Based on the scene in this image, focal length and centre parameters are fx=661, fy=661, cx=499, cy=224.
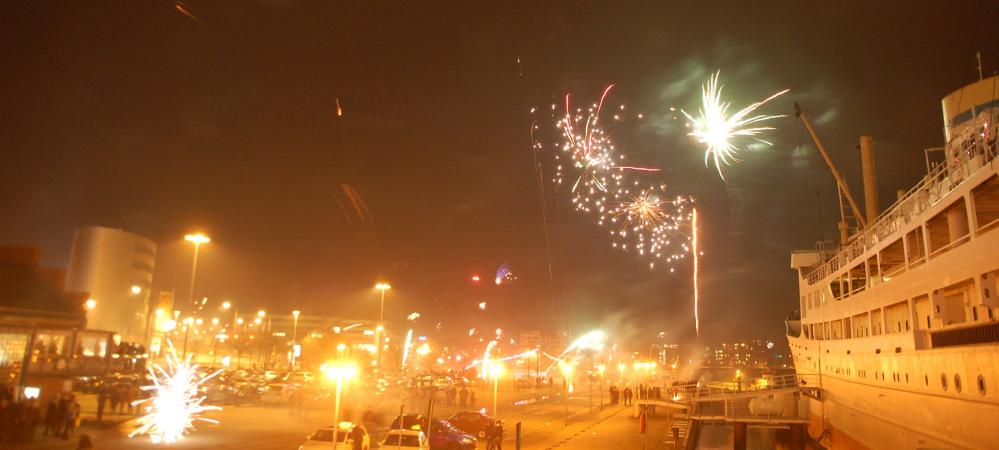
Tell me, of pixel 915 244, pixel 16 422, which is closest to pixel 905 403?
pixel 915 244

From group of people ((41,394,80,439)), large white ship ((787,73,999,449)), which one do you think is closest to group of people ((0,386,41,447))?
group of people ((41,394,80,439))

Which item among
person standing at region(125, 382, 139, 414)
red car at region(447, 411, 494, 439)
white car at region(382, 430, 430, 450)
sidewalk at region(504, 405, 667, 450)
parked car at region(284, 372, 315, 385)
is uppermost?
parked car at region(284, 372, 315, 385)

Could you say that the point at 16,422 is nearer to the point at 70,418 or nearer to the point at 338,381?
the point at 70,418

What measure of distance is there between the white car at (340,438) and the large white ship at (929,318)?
16.2m

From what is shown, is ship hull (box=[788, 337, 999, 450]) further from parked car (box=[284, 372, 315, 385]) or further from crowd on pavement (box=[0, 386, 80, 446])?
parked car (box=[284, 372, 315, 385])

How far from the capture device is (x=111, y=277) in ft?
276

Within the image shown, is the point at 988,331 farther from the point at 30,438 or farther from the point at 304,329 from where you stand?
the point at 304,329

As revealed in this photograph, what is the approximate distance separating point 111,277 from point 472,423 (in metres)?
73.1

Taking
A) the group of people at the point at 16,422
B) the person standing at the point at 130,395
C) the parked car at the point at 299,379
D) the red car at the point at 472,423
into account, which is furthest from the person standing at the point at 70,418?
the parked car at the point at 299,379

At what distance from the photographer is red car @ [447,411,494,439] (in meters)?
29.1

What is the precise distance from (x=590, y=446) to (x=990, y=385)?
1465 cm

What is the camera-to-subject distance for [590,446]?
2675 cm

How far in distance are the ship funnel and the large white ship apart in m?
8.45

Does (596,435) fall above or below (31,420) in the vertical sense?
below
